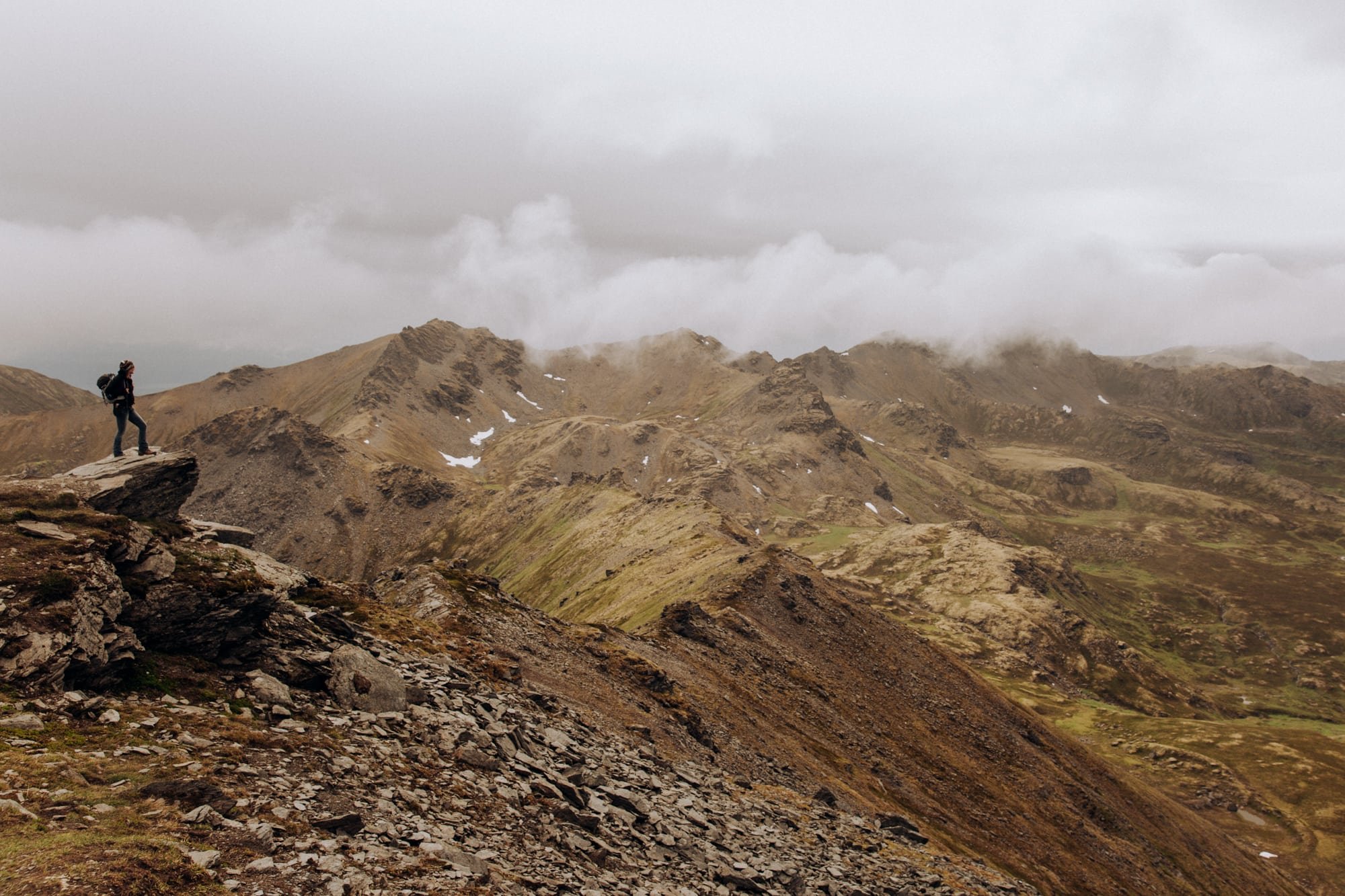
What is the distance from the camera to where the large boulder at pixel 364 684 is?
26.5 meters

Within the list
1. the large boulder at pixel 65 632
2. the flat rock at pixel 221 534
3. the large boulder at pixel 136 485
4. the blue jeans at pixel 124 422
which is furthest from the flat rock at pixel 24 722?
the blue jeans at pixel 124 422

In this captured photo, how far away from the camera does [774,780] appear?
165ft

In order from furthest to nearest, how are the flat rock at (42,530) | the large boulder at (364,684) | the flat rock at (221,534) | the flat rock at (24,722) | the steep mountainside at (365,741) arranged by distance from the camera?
the flat rock at (221,534)
the large boulder at (364,684)
the flat rock at (42,530)
the flat rock at (24,722)
the steep mountainside at (365,741)

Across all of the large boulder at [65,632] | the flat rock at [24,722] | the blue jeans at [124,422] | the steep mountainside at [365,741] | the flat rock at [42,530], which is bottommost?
the steep mountainside at [365,741]

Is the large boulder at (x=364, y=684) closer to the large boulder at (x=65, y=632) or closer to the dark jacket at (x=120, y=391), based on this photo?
the large boulder at (x=65, y=632)

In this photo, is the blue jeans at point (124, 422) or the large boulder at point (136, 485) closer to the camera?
the large boulder at point (136, 485)

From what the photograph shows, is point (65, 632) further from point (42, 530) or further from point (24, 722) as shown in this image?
point (42, 530)

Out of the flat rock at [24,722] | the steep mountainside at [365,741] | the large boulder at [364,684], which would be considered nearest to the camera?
the steep mountainside at [365,741]

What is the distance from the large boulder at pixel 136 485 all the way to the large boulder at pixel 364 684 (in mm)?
9026

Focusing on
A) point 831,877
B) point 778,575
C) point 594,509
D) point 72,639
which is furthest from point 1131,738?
point 72,639

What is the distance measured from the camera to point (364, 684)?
27234 mm

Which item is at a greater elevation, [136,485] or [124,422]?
[124,422]

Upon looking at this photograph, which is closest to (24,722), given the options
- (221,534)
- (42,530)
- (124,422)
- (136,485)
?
(42,530)

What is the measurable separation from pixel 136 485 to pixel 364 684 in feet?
41.8
